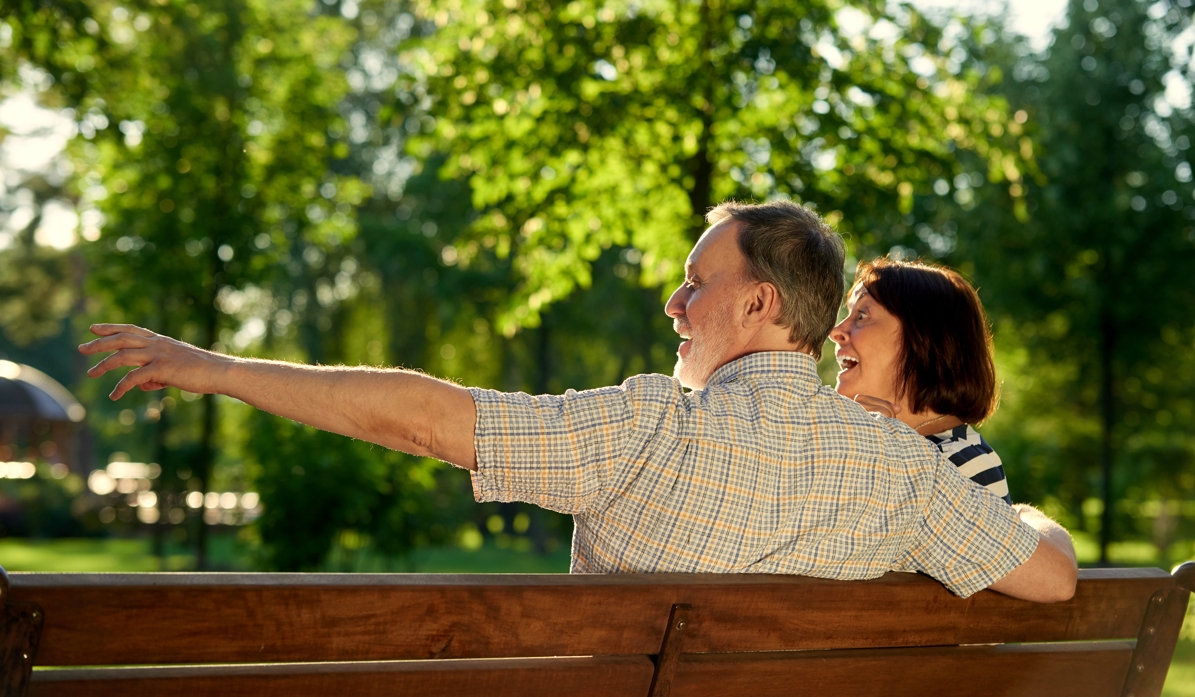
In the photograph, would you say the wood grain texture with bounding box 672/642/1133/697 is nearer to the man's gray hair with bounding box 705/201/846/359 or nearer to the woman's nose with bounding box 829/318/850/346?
the man's gray hair with bounding box 705/201/846/359

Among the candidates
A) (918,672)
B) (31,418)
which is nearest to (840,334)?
A: (918,672)

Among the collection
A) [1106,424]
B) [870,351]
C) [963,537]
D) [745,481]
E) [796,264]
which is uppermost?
[796,264]

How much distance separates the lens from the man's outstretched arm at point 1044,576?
8.16ft

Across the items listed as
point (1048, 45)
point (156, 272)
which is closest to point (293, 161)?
Result: point (156, 272)

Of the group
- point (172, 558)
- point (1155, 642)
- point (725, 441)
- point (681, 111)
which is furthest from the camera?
point (172, 558)

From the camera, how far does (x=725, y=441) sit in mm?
2203

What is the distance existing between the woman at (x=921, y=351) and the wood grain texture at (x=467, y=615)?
719mm

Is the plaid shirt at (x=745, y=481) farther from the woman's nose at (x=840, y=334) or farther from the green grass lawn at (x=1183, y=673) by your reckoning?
the green grass lawn at (x=1183, y=673)

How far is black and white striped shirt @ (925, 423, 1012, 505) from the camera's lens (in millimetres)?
2847

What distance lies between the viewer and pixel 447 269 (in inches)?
915

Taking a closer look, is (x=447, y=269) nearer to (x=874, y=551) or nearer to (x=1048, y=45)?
(x=1048, y=45)

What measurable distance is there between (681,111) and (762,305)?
17.2 feet

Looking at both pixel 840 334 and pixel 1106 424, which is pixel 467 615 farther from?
pixel 1106 424

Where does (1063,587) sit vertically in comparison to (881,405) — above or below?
below
